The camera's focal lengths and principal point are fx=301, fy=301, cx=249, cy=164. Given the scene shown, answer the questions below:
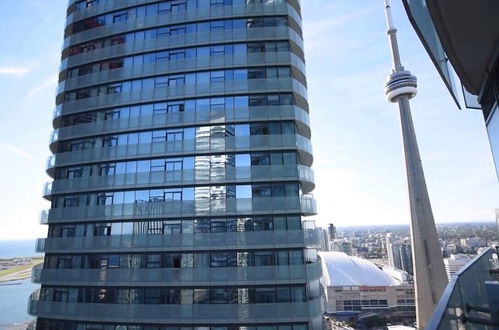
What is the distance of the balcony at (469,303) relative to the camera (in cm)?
251

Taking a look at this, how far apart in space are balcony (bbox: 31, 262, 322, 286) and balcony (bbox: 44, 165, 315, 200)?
6.28 metres

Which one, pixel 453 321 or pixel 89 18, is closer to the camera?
pixel 453 321

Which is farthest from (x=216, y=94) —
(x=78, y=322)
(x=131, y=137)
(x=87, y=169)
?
(x=78, y=322)

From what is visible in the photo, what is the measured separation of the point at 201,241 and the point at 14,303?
108237 mm

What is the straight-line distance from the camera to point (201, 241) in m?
22.0

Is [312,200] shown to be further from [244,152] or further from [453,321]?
[453,321]

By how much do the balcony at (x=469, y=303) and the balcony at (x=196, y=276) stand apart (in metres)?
16.7

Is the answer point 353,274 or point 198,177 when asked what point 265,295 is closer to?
point 198,177

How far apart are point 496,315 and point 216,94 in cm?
2284

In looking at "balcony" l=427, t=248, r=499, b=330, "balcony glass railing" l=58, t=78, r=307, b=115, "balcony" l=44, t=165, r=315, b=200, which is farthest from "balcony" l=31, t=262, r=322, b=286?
"balcony" l=427, t=248, r=499, b=330

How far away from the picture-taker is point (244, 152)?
2316 centimetres

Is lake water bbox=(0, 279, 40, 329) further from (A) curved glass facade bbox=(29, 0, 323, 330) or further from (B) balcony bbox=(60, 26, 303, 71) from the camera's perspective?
→ (B) balcony bbox=(60, 26, 303, 71)

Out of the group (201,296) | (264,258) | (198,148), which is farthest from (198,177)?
(201,296)

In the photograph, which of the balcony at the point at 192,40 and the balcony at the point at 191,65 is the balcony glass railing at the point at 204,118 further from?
the balcony at the point at 192,40
